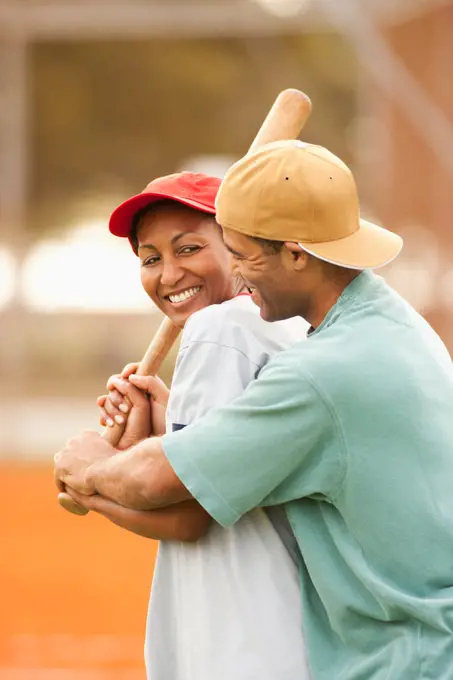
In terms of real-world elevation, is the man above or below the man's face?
below

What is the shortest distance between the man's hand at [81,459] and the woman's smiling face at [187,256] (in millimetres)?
324

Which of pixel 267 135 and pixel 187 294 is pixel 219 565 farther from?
pixel 267 135

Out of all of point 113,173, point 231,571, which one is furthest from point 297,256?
point 113,173

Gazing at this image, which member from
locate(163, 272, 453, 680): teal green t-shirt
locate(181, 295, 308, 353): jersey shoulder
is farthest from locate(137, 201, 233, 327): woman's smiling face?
locate(163, 272, 453, 680): teal green t-shirt

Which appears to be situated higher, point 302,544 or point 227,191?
point 227,191

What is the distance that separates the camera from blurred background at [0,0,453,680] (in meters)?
9.27

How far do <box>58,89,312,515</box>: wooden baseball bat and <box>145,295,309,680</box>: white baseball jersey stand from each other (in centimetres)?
36

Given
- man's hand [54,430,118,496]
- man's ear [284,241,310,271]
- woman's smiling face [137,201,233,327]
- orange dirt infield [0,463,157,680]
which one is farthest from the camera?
orange dirt infield [0,463,157,680]

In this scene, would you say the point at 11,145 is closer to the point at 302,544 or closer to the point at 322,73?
the point at 302,544

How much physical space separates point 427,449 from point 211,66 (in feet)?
89.0

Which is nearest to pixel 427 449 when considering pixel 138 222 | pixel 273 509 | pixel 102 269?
pixel 273 509

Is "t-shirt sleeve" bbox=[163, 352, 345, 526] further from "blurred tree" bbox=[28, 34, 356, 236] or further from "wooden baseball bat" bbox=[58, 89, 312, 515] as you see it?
"blurred tree" bbox=[28, 34, 356, 236]

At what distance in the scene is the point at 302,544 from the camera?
2.51 m

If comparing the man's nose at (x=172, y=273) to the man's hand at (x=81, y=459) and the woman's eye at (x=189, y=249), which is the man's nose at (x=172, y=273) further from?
the man's hand at (x=81, y=459)
